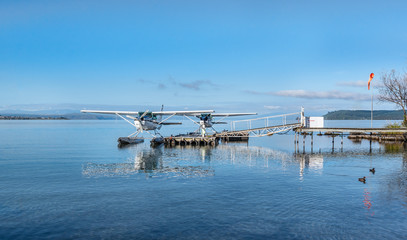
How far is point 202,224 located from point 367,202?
7525 mm

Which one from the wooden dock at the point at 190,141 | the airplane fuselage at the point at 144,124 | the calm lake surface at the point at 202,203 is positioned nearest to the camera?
the calm lake surface at the point at 202,203

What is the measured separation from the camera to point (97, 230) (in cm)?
1040

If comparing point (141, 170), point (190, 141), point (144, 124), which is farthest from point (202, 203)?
point (144, 124)

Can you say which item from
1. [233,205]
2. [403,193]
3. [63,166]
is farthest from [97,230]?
[63,166]

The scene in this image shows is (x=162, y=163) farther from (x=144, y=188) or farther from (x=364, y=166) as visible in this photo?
(x=364, y=166)

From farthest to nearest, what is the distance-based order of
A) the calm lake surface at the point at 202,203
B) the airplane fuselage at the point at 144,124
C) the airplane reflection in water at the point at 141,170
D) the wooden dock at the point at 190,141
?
the airplane fuselage at the point at 144,124 < the wooden dock at the point at 190,141 < the airplane reflection in water at the point at 141,170 < the calm lake surface at the point at 202,203

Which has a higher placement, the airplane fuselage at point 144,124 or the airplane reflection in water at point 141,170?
the airplane fuselage at point 144,124

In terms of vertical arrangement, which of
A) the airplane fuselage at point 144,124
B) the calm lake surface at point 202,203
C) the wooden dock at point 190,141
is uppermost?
the airplane fuselage at point 144,124

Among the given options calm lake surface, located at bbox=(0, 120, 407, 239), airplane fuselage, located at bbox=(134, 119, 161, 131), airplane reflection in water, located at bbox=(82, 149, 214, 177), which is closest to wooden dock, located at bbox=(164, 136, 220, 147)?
airplane fuselage, located at bbox=(134, 119, 161, 131)

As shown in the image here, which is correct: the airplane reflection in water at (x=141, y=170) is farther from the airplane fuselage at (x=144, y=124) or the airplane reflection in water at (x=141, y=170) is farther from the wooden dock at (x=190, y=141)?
the airplane fuselage at (x=144, y=124)

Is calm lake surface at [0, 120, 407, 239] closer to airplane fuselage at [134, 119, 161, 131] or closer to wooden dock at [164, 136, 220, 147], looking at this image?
wooden dock at [164, 136, 220, 147]

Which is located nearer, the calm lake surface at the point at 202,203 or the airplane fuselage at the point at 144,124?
the calm lake surface at the point at 202,203

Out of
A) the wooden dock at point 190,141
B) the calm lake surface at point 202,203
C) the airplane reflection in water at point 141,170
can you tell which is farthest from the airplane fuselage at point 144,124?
the calm lake surface at point 202,203

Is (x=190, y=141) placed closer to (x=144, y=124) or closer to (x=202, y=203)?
(x=144, y=124)
